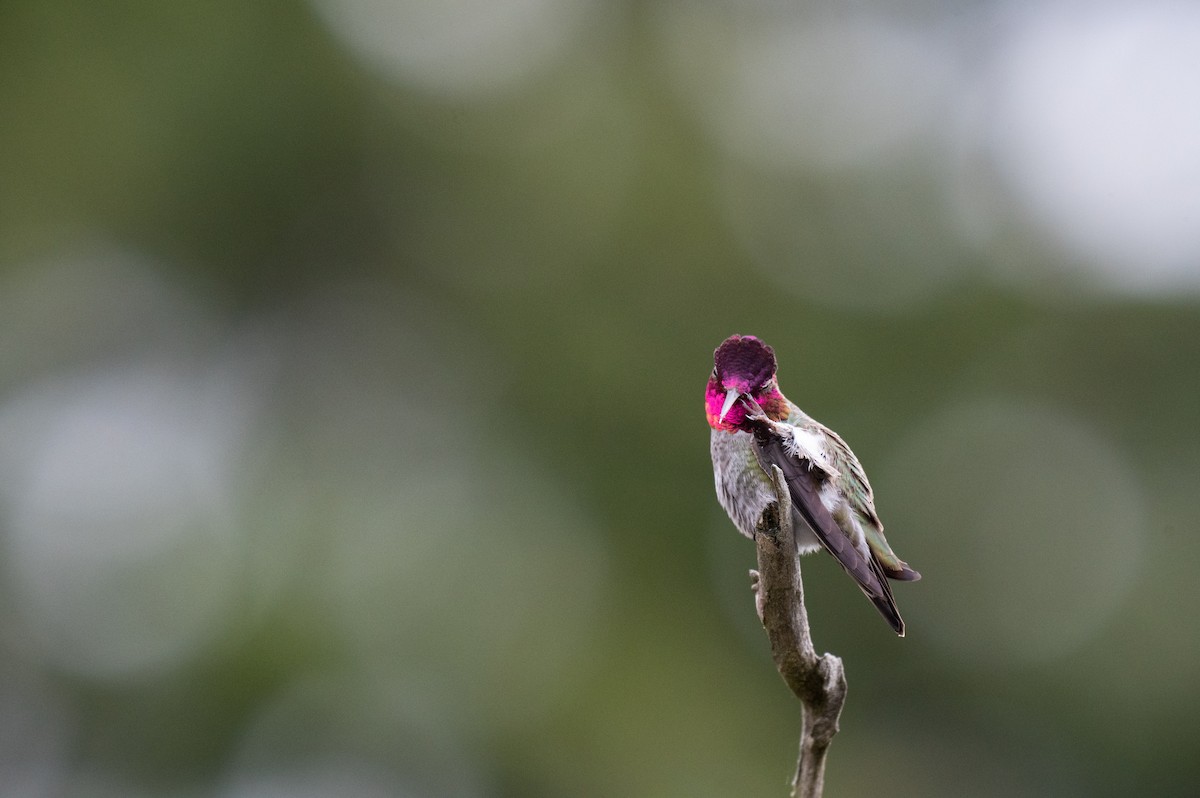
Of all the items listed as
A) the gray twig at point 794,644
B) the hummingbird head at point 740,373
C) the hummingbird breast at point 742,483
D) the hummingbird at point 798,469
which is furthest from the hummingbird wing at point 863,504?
A: the hummingbird head at point 740,373

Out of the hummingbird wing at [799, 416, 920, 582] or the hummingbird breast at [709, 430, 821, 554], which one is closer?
the hummingbird wing at [799, 416, 920, 582]

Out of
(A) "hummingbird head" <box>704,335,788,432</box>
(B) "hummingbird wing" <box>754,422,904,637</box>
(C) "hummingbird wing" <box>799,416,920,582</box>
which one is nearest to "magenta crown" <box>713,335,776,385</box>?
(A) "hummingbird head" <box>704,335,788,432</box>

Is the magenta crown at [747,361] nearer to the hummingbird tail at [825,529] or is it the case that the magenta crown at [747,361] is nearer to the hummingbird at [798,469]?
the hummingbird at [798,469]

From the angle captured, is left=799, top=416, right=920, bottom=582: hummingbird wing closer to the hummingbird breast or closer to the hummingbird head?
the hummingbird breast

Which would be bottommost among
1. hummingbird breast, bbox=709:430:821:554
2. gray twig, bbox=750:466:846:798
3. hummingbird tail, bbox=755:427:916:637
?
gray twig, bbox=750:466:846:798

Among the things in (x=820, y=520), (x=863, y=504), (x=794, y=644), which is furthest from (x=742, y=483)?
(x=794, y=644)

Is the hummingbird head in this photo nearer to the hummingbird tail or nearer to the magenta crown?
the magenta crown

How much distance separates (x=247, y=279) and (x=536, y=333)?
4.09 metres

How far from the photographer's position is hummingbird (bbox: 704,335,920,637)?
2.33 meters

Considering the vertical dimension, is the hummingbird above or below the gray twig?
above

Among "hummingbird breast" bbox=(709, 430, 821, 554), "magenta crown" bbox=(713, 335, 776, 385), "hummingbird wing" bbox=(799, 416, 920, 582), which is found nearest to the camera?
"magenta crown" bbox=(713, 335, 776, 385)

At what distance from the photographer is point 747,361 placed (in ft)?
7.61

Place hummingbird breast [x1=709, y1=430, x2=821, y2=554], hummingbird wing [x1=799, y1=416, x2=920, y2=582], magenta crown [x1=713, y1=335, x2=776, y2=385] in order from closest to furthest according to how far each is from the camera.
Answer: magenta crown [x1=713, y1=335, x2=776, y2=385] < hummingbird wing [x1=799, y1=416, x2=920, y2=582] < hummingbird breast [x1=709, y1=430, x2=821, y2=554]

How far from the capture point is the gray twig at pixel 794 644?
7.84 ft
